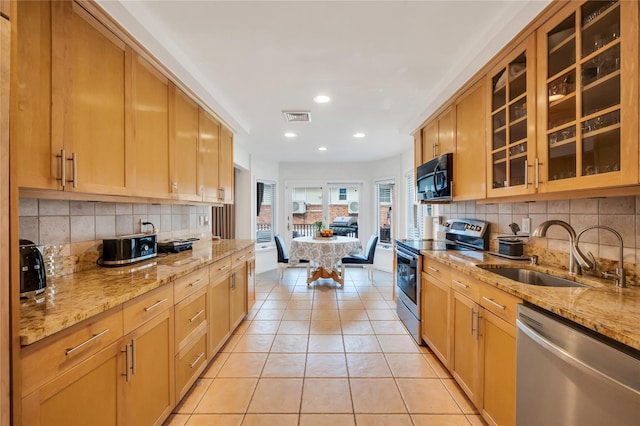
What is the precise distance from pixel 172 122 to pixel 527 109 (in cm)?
244

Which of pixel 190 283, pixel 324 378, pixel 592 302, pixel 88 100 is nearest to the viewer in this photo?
pixel 592 302

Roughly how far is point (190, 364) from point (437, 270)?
202 centimetres

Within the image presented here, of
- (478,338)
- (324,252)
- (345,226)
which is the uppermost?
(345,226)

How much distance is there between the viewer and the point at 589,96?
1.27 m

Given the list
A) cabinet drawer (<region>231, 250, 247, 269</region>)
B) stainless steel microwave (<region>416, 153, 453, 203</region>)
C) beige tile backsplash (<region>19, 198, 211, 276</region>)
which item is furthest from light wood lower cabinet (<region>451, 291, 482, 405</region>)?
beige tile backsplash (<region>19, 198, 211, 276</region>)

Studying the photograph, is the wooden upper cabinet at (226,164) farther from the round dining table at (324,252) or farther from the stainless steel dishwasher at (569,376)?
the stainless steel dishwasher at (569,376)

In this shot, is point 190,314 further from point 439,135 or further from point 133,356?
point 439,135

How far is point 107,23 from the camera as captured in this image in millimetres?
1474

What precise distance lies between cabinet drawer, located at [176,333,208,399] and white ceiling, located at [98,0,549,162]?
6.54 ft

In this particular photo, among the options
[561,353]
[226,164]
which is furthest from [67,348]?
[226,164]

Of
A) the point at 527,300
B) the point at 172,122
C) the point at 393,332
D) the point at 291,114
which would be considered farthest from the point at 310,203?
the point at 527,300

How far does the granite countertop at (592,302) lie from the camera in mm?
899

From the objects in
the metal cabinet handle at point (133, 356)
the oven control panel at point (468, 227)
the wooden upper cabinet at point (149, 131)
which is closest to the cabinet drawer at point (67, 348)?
the metal cabinet handle at point (133, 356)

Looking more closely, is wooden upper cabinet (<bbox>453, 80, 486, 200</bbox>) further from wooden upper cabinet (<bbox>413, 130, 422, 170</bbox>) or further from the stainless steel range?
wooden upper cabinet (<bbox>413, 130, 422, 170</bbox>)
